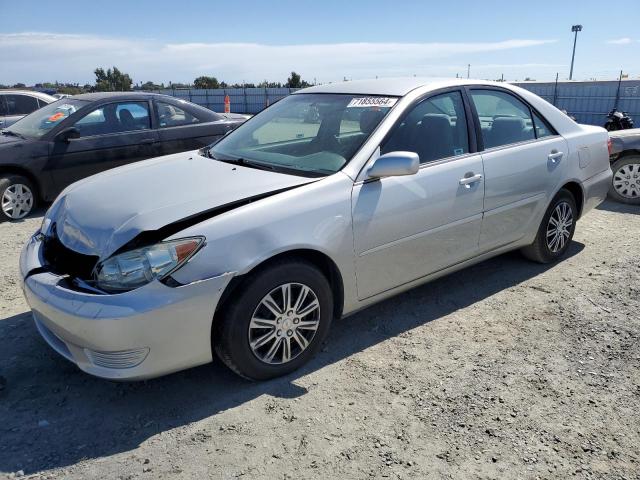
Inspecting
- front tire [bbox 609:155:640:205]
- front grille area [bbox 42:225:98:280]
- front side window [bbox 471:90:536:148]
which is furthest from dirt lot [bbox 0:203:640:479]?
front tire [bbox 609:155:640:205]

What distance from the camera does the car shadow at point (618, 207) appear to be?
6.88 m

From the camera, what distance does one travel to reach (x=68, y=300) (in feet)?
8.80

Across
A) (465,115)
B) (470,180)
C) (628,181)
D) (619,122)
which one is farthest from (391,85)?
(619,122)

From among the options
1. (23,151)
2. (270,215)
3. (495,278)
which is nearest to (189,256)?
(270,215)

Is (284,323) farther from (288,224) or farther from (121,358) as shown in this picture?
(121,358)

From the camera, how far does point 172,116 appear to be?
25.2 ft

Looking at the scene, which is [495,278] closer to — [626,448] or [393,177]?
[393,177]

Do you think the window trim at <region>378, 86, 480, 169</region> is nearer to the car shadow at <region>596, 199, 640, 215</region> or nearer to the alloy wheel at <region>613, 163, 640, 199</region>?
the car shadow at <region>596, 199, 640, 215</region>

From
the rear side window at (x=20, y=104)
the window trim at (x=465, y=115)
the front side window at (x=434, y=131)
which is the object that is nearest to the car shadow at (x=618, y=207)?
the window trim at (x=465, y=115)

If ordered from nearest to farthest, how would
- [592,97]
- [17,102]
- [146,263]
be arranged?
[146,263] < [17,102] < [592,97]

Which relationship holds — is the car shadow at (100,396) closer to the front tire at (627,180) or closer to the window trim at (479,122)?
the window trim at (479,122)

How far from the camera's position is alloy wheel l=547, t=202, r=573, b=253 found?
474 centimetres

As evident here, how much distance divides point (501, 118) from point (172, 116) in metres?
5.03

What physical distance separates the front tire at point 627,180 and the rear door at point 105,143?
640cm
